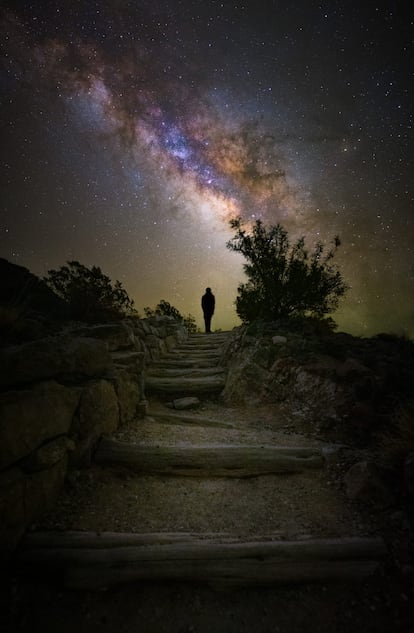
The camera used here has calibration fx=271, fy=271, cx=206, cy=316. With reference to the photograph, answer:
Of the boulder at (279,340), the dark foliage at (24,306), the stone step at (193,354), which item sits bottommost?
the stone step at (193,354)

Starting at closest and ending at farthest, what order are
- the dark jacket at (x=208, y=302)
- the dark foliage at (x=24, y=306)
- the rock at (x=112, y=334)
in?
the dark foliage at (x=24, y=306), the rock at (x=112, y=334), the dark jacket at (x=208, y=302)

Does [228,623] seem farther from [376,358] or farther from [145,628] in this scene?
[376,358]

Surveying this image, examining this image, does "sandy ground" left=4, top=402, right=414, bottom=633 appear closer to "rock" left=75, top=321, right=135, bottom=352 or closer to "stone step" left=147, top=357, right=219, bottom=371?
"rock" left=75, top=321, right=135, bottom=352

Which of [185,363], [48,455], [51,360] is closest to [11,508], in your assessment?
[48,455]

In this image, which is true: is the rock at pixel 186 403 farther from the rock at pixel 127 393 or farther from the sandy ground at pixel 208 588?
the sandy ground at pixel 208 588

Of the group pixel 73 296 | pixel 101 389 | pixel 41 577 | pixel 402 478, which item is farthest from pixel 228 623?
pixel 73 296

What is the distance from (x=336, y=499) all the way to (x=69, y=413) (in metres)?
3.05

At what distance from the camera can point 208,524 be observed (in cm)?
264

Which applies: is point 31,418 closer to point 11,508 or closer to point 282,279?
point 11,508

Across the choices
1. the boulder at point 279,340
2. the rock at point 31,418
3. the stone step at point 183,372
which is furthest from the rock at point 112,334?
the boulder at point 279,340

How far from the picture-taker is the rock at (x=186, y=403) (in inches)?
226

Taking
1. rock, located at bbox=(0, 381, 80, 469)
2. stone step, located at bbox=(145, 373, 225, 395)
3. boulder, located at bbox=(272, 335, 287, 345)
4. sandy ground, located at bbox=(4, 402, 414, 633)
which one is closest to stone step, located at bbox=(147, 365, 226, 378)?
stone step, located at bbox=(145, 373, 225, 395)

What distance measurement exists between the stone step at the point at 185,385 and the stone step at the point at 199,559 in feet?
12.9

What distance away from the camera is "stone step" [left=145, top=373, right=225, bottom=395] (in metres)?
6.30
